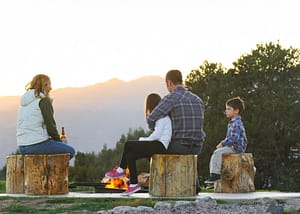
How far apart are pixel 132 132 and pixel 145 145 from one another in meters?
22.9

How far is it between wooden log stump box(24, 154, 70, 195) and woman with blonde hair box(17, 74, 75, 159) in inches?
5.0

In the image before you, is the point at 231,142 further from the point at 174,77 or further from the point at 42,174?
the point at 42,174

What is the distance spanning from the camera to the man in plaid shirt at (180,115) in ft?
31.3

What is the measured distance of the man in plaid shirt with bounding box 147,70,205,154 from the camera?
31.3ft

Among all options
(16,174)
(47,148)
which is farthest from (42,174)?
(16,174)

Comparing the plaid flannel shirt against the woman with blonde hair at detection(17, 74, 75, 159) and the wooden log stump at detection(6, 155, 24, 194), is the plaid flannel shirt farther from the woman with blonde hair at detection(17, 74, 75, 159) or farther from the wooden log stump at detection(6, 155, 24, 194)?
the wooden log stump at detection(6, 155, 24, 194)

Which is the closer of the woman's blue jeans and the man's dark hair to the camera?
the man's dark hair

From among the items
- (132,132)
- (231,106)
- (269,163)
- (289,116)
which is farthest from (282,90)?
(231,106)

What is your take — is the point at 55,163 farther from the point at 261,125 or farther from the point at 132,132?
the point at 261,125

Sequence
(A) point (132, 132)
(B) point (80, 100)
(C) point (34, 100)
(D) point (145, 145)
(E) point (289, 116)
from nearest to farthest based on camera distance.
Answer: (D) point (145, 145) < (C) point (34, 100) < (A) point (132, 132) < (E) point (289, 116) < (B) point (80, 100)

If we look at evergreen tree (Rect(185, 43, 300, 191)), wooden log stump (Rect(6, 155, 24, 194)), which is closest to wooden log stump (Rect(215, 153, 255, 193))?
wooden log stump (Rect(6, 155, 24, 194))

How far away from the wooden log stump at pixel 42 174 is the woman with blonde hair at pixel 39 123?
0.13 meters

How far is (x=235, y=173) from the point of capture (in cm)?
1035

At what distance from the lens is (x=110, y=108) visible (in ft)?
198
